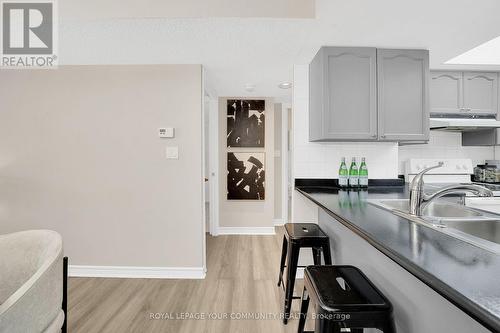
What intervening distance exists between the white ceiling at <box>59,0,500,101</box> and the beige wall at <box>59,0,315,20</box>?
4 centimetres

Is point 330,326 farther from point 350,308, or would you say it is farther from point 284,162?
point 284,162

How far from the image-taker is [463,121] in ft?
8.49

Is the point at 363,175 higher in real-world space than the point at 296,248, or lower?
higher

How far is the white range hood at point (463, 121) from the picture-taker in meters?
2.55

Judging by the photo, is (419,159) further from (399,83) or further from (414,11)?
(414,11)

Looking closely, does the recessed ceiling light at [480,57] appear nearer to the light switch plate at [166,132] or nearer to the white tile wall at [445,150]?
the white tile wall at [445,150]

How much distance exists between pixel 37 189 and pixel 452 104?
4350 mm

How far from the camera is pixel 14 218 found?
2.77 meters

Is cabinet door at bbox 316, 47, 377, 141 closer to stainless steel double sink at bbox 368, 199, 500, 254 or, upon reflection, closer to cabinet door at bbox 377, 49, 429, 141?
cabinet door at bbox 377, 49, 429, 141

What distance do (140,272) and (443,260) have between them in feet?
8.87

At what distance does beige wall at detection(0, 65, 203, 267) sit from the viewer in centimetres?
269

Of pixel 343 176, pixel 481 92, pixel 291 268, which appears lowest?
pixel 291 268

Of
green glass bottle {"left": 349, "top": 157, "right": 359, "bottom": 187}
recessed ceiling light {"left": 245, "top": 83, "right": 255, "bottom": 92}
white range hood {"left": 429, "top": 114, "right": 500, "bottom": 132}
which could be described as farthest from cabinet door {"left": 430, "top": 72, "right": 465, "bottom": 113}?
recessed ceiling light {"left": 245, "top": 83, "right": 255, "bottom": 92}

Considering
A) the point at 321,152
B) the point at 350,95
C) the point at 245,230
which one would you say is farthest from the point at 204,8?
the point at 245,230
